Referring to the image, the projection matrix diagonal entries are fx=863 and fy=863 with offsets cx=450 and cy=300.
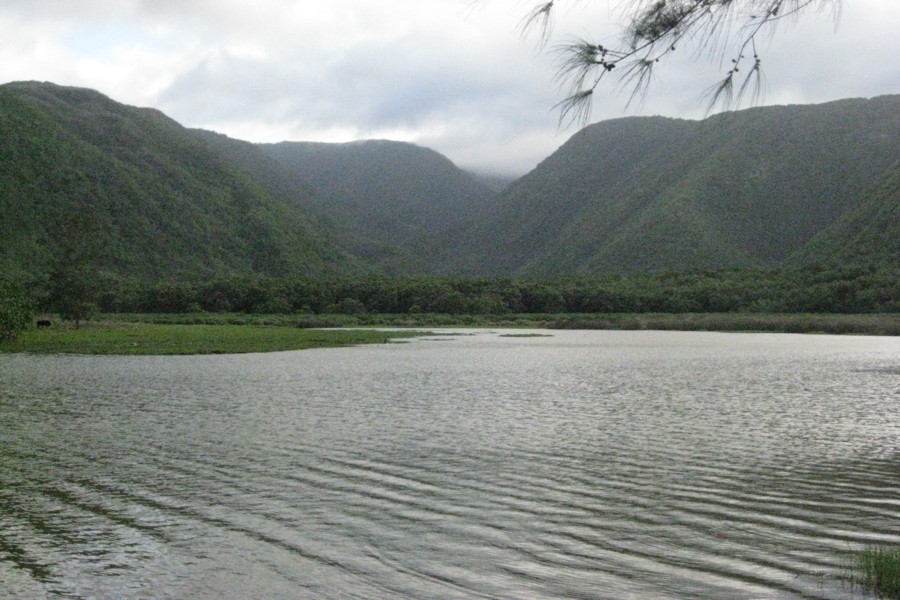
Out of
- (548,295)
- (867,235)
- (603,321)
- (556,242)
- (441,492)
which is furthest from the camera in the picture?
(556,242)

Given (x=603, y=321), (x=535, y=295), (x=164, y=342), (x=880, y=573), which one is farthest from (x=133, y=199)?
(x=880, y=573)

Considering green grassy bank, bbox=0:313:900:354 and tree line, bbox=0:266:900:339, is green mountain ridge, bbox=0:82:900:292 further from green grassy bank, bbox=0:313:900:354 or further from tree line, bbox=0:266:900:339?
green grassy bank, bbox=0:313:900:354

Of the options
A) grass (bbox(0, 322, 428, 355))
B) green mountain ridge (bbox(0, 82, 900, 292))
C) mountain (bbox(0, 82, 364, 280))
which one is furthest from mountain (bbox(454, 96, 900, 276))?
grass (bbox(0, 322, 428, 355))

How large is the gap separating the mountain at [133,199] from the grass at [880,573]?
360 feet

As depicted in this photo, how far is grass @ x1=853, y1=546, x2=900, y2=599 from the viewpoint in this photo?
24.2 feet

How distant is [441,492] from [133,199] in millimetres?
144870

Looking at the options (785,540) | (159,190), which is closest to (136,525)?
(785,540)

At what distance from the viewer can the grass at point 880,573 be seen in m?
7.39

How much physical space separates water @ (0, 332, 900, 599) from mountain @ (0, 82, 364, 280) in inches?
3768

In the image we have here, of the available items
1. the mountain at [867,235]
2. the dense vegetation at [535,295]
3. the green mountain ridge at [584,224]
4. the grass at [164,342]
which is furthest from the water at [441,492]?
the green mountain ridge at [584,224]

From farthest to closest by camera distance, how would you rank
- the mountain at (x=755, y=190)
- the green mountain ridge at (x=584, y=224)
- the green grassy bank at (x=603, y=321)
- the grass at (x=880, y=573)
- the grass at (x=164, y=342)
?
the mountain at (x=755, y=190) < the green mountain ridge at (x=584, y=224) < the green grassy bank at (x=603, y=321) < the grass at (x=164, y=342) < the grass at (x=880, y=573)

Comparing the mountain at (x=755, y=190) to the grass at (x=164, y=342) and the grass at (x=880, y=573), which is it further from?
the grass at (x=880, y=573)

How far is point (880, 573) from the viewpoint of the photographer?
298 inches

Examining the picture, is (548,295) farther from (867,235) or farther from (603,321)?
(867,235)
